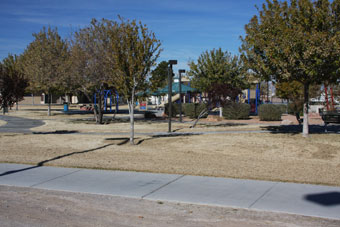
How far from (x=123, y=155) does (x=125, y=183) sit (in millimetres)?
3849

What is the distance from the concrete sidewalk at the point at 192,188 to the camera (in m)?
6.79

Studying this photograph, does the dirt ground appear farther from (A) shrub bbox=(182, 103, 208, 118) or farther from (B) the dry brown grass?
(A) shrub bbox=(182, 103, 208, 118)

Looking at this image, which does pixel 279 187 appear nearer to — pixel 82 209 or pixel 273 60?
Answer: pixel 82 209

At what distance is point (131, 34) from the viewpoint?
14070 millimetres

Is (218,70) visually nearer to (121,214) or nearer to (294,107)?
(294,107)

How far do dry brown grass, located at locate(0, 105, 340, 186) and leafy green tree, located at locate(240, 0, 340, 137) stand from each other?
2.54 metres

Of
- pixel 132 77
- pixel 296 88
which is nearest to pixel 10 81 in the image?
pixel 132 77

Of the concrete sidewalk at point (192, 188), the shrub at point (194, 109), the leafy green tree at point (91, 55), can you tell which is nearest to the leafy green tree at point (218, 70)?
the shrub at point (194, 109)

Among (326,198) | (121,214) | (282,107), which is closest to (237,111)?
(282,107)

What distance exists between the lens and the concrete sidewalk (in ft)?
22.3

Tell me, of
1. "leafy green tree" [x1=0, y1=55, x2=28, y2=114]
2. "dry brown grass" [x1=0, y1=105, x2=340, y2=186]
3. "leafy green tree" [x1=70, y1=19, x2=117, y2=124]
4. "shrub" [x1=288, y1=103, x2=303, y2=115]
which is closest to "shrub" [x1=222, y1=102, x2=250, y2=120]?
"shrub" [x1=288, y1=103, x2=303, y2=115]

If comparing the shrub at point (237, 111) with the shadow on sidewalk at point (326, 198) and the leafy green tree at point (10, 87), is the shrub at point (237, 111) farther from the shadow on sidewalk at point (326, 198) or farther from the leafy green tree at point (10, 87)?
the shadow on sidewalk at point (326, 198)

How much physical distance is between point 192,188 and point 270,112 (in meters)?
20.8

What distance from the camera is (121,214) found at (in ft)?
21.5
